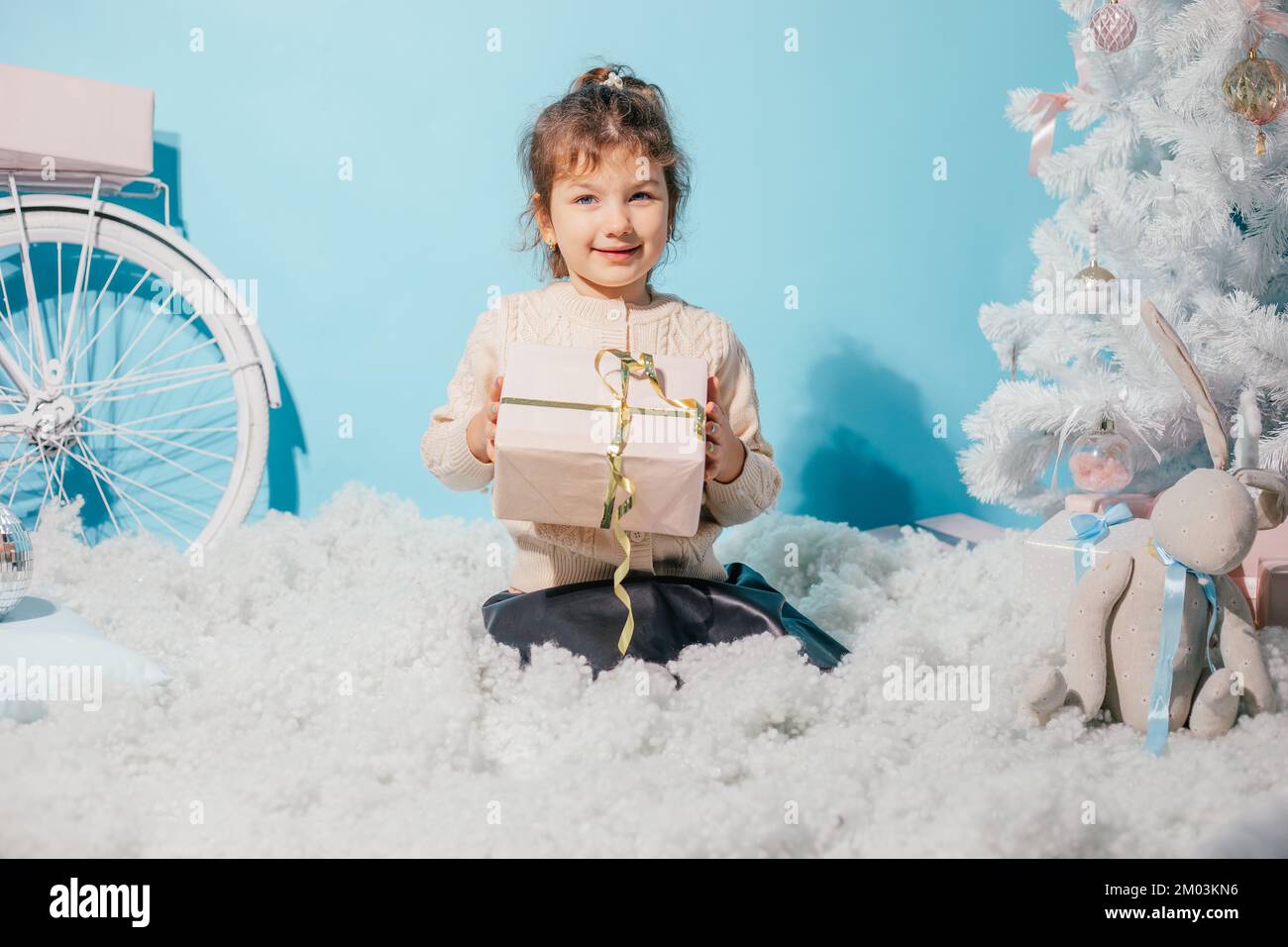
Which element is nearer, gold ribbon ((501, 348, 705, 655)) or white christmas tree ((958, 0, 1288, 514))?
gold ribbon ((501, 348, 705, 655))

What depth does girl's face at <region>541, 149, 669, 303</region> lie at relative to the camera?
133cm

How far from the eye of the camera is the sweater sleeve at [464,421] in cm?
135

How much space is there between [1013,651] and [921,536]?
1.63ft

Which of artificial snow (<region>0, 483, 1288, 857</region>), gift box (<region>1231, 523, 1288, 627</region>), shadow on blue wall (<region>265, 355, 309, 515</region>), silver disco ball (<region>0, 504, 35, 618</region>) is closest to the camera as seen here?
artificial snow (<region>0, 483, 1288, 857</region>)

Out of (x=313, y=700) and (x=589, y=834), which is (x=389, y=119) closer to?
(x=313, y=700)

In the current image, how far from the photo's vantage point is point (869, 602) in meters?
1.66

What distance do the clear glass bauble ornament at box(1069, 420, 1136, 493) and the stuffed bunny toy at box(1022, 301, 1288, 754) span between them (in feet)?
1.05

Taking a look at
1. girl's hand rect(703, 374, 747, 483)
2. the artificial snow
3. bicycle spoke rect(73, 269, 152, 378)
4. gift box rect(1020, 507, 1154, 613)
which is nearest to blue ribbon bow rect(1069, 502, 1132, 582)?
gift box rect(1020, 507, 1154, 613)

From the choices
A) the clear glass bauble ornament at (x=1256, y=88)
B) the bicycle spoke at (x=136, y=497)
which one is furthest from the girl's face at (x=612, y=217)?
the bicycle spoke at (x=136, y=497)

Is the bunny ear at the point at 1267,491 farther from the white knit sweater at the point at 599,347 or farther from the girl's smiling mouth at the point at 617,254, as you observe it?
the girl's smiling mouth at the point at 617,254

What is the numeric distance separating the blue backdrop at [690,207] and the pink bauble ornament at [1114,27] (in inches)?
21.8

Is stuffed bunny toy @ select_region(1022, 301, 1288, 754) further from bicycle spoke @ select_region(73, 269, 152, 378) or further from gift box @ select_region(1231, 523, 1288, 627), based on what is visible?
bicycle spoke @ select_region(73, 269, 152, 378)

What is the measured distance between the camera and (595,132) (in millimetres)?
1336

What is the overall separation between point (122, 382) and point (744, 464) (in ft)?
3.67
